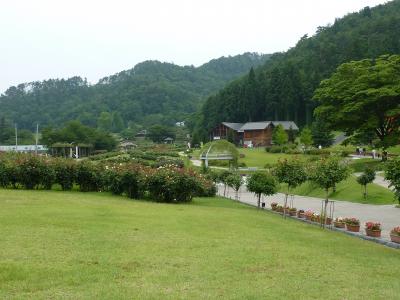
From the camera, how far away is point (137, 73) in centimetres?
17438

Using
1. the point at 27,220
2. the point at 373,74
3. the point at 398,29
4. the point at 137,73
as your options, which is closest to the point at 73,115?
the point at 137,73

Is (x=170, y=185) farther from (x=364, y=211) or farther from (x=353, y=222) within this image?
(x=364, y=211)

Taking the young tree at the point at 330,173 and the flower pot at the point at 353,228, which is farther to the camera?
the young tree at the point at 330,173

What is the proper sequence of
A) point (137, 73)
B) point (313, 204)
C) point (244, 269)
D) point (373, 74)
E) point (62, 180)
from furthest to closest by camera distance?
point (137, 73) → point (373, 74) → point (313, 204) → point (62, 180) → point (244, 269)

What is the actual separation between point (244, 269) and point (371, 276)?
103 inches

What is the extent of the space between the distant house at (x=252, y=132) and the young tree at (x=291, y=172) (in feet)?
195

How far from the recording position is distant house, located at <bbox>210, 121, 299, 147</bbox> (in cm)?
8419

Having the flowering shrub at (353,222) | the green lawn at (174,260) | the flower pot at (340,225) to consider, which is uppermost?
the green lawn at (174,260)

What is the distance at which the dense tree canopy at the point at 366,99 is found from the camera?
1550 inches

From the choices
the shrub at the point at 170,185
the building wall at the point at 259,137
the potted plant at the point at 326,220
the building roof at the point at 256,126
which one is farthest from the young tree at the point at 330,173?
the building wall at the point at 259,137

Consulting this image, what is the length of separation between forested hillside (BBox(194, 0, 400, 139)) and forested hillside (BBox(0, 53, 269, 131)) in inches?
1694

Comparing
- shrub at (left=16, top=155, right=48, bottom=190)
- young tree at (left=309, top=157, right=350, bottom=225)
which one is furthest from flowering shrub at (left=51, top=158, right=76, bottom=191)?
young tree at (left=309, top=157, right=350, bottom=225)

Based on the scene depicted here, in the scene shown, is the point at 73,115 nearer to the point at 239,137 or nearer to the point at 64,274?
the point at 239,137

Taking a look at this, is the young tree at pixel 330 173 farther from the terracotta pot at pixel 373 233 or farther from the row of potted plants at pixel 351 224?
the terracotta pot at pixel 373 233
